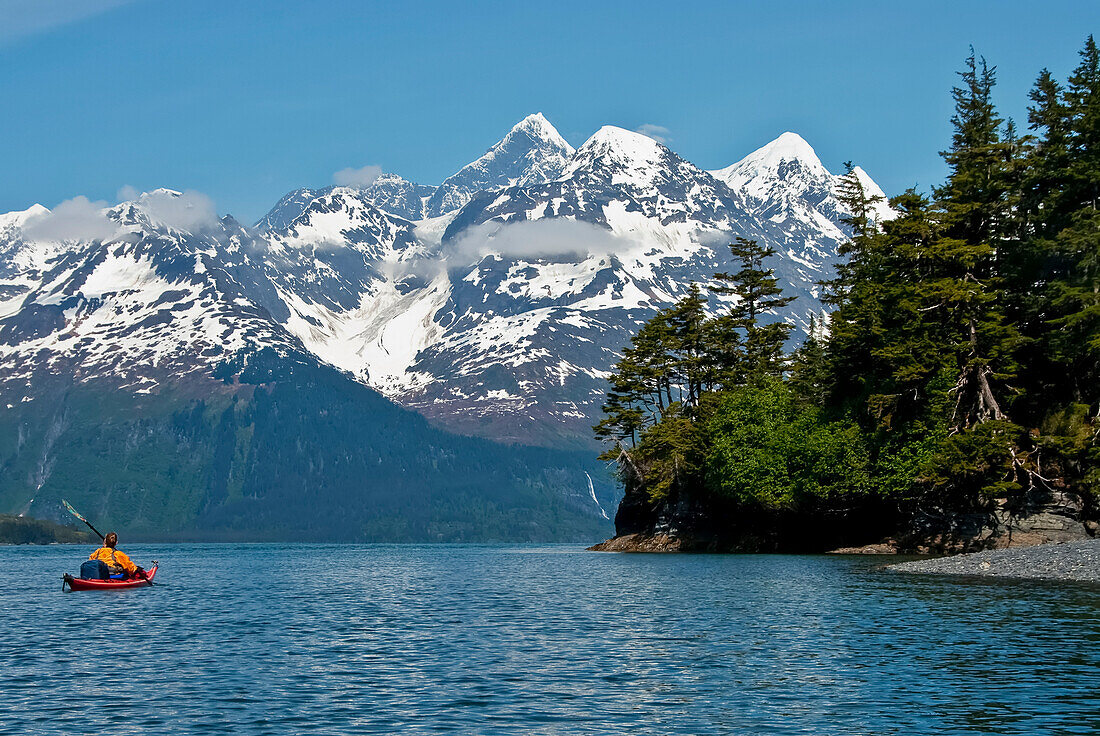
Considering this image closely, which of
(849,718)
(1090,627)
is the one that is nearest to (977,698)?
(849,718)

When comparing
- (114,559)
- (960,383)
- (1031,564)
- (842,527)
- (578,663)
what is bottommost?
(578,663)

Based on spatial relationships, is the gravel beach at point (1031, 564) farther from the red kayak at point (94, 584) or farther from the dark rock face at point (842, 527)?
the red kayak at point (94, 584)

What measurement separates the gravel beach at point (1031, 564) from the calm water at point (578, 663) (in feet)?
15.7

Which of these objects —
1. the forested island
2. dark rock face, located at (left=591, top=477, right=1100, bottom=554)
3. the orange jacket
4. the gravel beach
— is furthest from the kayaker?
dark rock face, located at (left=591, top=477, right=1100, bottom=554)

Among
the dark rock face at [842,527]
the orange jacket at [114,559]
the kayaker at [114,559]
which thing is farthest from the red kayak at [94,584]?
the dark rock face at [842,527]

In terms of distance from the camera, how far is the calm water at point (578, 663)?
31078 mm

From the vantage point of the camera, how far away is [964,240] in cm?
10194

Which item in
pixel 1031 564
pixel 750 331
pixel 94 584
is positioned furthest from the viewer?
pixel 750 331

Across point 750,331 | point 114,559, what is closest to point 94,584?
point 114,559

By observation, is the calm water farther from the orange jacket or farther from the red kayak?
the orange jacket

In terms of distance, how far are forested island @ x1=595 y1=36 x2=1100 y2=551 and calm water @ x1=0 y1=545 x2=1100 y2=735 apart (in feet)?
85.2

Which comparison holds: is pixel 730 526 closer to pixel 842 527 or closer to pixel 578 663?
pixel 842 527

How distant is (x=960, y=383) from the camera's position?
319ft

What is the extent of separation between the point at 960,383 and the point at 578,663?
66.2 m
